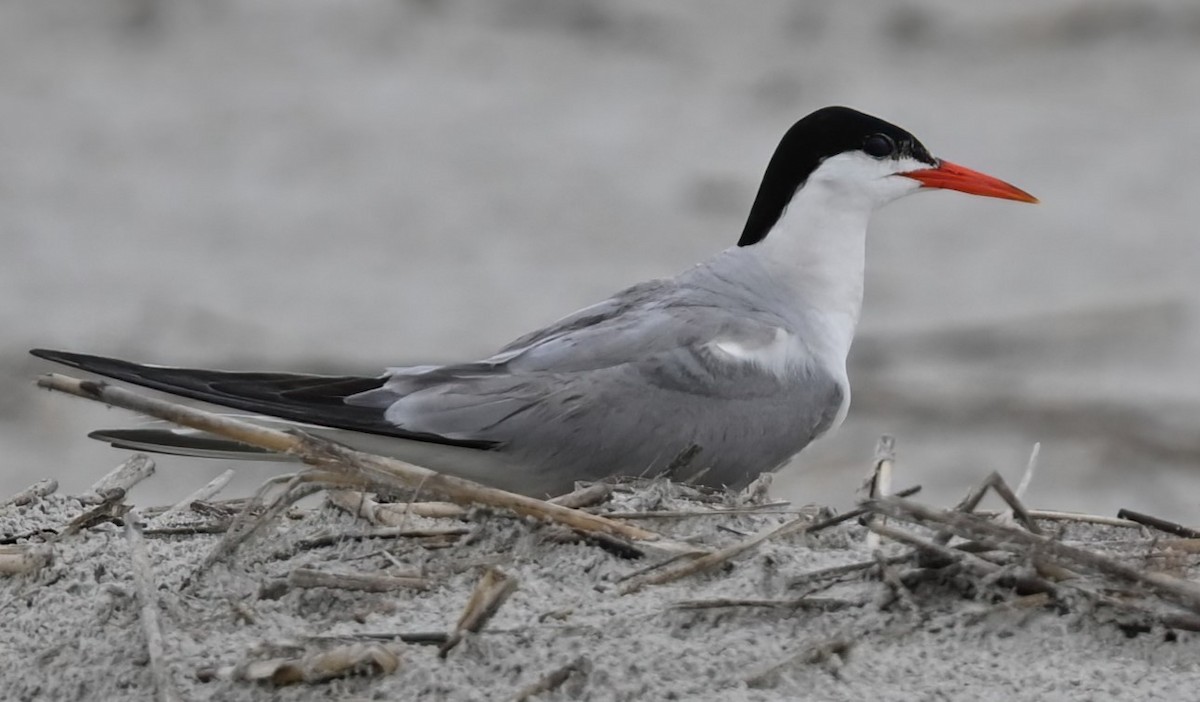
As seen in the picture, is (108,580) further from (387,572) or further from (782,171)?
(782,171)

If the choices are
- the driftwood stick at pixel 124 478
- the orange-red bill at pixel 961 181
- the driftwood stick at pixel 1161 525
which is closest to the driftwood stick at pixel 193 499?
the driftwood stick at pixel 124 478

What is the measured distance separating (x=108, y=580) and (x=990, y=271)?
23.0 feet

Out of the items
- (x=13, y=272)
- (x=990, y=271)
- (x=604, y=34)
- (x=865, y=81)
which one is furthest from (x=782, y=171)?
(x=604, y=34)

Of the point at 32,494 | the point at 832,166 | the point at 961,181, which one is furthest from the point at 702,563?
the point at 961,181

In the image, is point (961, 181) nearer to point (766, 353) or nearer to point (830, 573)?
point (766, 353)

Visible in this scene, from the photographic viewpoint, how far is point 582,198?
10.4 m

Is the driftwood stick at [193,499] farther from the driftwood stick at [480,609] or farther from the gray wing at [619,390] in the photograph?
the driftwood stick at [480,609]

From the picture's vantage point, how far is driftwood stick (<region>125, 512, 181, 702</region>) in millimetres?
2672

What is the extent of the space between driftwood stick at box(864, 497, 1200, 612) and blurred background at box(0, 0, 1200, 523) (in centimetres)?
415

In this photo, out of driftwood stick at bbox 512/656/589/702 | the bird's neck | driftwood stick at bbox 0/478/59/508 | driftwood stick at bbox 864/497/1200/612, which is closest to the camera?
driftwood stick at bbox 512/656/589/702

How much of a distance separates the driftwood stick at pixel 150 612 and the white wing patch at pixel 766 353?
1.38 metres

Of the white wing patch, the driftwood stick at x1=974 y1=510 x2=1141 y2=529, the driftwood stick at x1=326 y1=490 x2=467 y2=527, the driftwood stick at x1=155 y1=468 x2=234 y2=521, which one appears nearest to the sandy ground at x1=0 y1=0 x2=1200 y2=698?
the white wing patch

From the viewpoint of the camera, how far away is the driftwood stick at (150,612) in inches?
105

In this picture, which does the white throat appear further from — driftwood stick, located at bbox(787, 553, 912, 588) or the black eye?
driftwood stick, located at bbox(787, 553, 912, 588)
